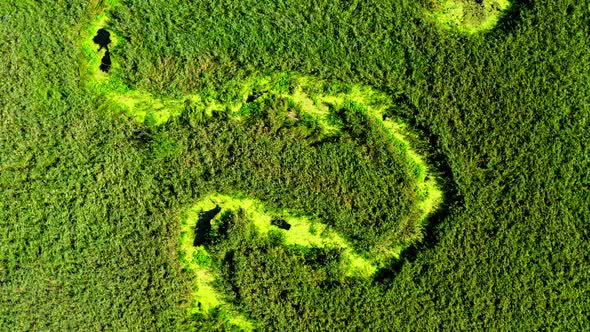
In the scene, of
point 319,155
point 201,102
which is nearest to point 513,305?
point 319,155

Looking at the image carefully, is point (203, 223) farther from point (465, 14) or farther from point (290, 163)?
point (465, 14)

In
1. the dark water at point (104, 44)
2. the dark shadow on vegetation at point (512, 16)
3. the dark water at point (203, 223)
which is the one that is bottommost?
the dark water at point (203, 223)

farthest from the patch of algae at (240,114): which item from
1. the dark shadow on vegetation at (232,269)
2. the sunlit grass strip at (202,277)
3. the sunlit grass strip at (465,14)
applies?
the sunlit grass strip at (465,14)

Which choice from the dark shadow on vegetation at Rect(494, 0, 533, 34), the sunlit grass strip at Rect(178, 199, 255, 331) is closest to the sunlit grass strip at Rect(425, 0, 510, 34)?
the dark shadow on vegetation at Rect(494, 0, 533, 34)

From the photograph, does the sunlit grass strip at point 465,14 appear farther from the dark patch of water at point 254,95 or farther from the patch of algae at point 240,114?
the dark patch of water at point 254,95

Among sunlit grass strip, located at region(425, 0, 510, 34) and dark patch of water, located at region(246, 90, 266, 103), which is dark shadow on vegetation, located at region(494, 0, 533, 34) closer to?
sunlit grass strip, located at region(425, 0, 510, 34)

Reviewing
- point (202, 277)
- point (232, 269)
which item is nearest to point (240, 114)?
point (232, 269)
